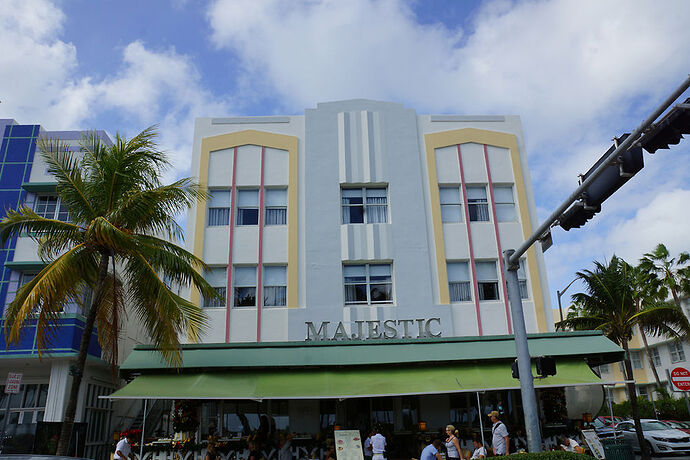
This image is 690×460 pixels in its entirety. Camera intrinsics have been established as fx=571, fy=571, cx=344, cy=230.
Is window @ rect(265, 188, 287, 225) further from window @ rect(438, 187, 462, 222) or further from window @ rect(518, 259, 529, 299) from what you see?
window @ rect(518, 259, 529, 299)

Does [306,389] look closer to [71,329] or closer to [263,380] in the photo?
[263,380]

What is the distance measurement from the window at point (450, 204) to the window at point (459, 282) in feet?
5.89

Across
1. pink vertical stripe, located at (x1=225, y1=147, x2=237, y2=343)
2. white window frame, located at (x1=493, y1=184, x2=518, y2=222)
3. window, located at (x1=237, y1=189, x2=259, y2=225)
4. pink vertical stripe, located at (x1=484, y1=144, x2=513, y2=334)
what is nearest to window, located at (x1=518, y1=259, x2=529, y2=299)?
pink vertical stripe, located at (x1=484, y1=144, x2=513, y2=334)

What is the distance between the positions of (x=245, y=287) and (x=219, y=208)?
3.25 metres

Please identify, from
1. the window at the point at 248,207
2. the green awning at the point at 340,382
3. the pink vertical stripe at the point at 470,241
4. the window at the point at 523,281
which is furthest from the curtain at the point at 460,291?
the window at the point at 248,207

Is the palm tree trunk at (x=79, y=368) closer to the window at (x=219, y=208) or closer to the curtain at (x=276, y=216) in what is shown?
the window at (x=219, y=208)

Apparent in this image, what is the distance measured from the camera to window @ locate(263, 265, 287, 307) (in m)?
20.1

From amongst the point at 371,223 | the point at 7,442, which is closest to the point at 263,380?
the point at 371,223

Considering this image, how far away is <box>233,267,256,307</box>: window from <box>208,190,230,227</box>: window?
1.97m

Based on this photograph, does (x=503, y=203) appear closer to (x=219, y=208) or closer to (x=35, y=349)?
(x=219, y=208)

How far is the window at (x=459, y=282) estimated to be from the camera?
2039 centimetres

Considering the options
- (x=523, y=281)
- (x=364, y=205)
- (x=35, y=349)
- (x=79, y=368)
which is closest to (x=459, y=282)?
(x=523, y=281)

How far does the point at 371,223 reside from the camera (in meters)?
21.2

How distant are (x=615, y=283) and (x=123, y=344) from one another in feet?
69.2
